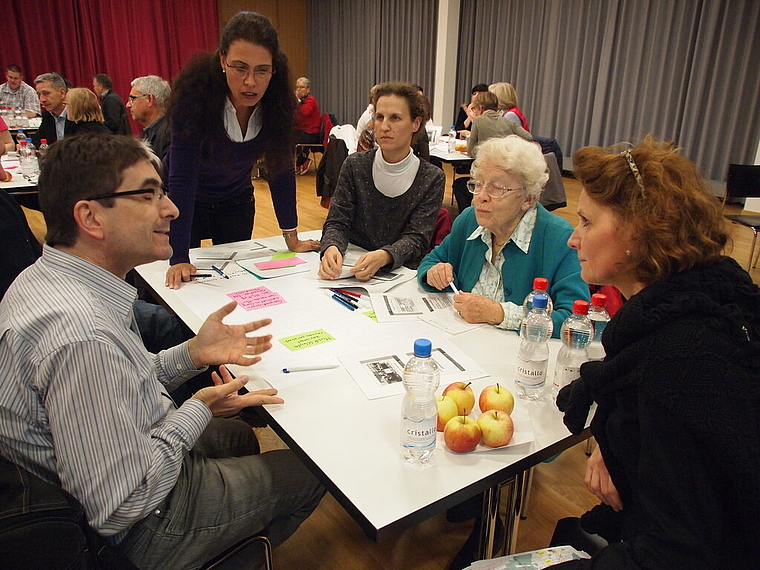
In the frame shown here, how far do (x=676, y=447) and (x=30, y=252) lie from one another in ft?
7.01

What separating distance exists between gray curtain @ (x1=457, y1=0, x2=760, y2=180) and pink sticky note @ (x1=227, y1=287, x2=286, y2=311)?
646 centimetres

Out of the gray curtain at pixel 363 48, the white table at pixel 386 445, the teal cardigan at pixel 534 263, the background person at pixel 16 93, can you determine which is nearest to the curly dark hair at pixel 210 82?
the white table at pixel 386 445

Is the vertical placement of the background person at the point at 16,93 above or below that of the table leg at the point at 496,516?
above

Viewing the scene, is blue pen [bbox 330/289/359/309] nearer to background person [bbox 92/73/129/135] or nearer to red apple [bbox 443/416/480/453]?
red apple [bbox 443/416/480/453]

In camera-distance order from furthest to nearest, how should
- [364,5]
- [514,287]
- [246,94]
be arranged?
[364,5], [246,94], [514,287]

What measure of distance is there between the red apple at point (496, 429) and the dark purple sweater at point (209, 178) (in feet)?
4.71

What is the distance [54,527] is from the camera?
80 centimetres

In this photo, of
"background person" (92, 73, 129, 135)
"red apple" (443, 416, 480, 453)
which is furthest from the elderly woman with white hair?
"background person" (92, 73, 129, 135)

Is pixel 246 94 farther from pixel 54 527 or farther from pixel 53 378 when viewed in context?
pixel 54 527

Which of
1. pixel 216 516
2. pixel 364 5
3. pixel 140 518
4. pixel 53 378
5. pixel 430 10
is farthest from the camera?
pixel 364 5

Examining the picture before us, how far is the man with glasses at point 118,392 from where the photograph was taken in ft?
3.16

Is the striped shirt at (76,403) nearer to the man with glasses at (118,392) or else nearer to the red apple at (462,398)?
the man with glasses at (118,392)

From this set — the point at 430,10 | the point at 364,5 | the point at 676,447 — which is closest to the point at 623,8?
the point at 430,10

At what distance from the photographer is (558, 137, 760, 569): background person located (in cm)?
81
